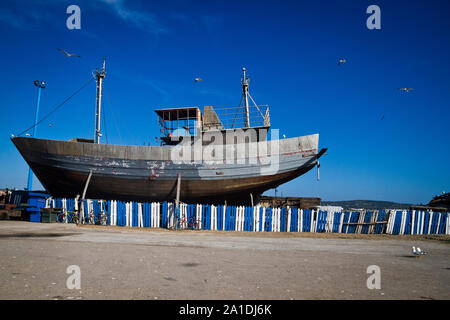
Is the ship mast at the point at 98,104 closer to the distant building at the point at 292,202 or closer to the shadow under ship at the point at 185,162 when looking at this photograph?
the shadow under ship at the point at 185,162

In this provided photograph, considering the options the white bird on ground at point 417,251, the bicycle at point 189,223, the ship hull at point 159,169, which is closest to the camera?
the white bird on ground at point 417,251

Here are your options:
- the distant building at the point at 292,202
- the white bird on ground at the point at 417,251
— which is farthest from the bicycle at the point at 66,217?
the white bird on ground at the point at 417,251

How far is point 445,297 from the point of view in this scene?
4887 millimetres

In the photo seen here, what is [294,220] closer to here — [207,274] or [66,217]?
[207,274]

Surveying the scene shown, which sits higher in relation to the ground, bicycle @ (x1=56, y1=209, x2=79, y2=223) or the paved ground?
the paved ground

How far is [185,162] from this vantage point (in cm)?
2000

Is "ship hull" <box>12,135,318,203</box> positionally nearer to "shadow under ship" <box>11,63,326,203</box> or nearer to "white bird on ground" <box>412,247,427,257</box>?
"shadow under ship" <box>11,63,326,203</box>

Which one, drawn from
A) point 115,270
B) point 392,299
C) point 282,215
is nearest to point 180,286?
point 115,270

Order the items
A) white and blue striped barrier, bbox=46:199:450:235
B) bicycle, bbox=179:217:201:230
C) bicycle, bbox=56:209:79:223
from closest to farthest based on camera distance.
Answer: bicycle, bbox=179:217:201:230, white and blue striped barrier, bbox=46:199:450:235, bicycle, bbox=56:209:79:223

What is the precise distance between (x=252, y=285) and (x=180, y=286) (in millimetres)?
1535

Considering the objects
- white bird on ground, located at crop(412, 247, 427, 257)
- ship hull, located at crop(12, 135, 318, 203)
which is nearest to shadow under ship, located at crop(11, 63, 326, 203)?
ship hull, located at crop(12, 135, 318, 203)

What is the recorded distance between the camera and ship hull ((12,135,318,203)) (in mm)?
19688

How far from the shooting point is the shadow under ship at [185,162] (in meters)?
19.7
